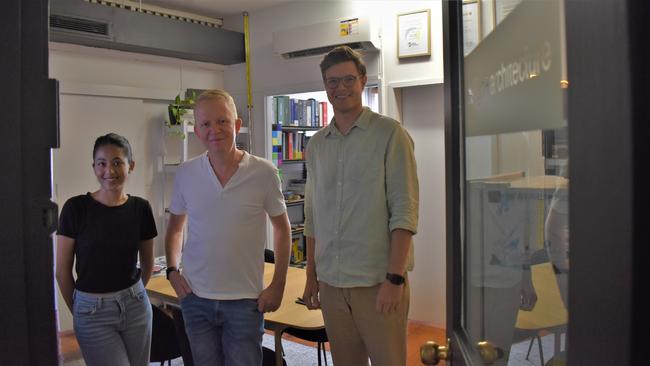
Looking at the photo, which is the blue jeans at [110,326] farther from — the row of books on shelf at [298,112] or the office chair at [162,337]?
the row of books on shelf at [298,112]

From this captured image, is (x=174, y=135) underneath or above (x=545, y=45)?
above

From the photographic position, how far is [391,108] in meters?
4.22

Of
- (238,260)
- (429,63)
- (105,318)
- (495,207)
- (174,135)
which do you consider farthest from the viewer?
(174,135)

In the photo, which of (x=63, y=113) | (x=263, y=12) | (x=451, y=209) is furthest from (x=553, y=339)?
(x=263, y=12)

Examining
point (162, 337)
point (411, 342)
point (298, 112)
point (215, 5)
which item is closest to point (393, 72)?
point (298, 112)

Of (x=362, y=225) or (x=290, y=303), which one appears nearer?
(x=362, y=225)

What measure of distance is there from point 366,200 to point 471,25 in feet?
3.24

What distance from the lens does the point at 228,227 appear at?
1870 millimetres

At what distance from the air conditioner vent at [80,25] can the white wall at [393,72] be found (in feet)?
4.94

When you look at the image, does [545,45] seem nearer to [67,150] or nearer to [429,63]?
[429,63]

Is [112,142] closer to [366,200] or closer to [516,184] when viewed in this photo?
[366,200]

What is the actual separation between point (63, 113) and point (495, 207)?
4.20 meters

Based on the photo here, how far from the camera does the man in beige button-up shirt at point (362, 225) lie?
180 cm

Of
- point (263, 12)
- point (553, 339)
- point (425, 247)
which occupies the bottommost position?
point (425, 247)
